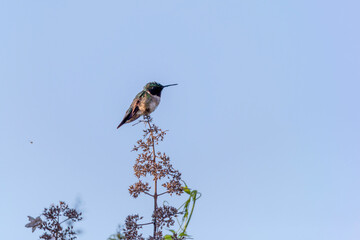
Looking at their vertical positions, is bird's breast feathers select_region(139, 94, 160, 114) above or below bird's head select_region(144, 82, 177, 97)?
below

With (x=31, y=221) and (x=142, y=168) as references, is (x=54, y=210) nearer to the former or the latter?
(x=31, y=221)

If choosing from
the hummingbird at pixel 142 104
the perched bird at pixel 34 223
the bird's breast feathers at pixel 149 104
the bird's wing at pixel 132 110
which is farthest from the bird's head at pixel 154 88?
the perched bird at pixel 34 223

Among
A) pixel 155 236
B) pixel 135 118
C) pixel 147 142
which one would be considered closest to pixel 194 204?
pixel 147 142

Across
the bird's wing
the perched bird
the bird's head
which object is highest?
the bird's head

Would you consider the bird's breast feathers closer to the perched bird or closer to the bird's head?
the bird's head

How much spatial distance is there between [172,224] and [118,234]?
88 centimetres

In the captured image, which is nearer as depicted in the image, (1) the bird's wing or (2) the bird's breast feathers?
(2) the bird's breast feathers

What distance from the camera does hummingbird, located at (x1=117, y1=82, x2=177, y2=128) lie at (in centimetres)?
1098

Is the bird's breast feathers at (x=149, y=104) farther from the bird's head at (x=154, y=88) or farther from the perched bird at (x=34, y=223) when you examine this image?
the perched bird at (x=34, y=223)

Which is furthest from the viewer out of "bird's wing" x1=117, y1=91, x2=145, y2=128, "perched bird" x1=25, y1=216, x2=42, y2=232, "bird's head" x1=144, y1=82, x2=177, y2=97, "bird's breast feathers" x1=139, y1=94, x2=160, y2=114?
"bird's head" x1=144, y1=82, x2=177, y2=97

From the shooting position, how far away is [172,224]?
20.7 feet

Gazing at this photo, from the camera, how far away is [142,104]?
10945 millimetres

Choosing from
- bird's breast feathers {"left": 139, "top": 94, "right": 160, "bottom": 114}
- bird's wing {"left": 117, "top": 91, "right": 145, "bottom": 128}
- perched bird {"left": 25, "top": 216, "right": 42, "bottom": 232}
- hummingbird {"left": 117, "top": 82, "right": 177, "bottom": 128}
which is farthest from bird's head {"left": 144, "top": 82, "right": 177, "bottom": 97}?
perched bird {"left": 25, "top": 216, "right": 42, "bottom": 232}

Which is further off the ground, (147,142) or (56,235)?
(147,142)
